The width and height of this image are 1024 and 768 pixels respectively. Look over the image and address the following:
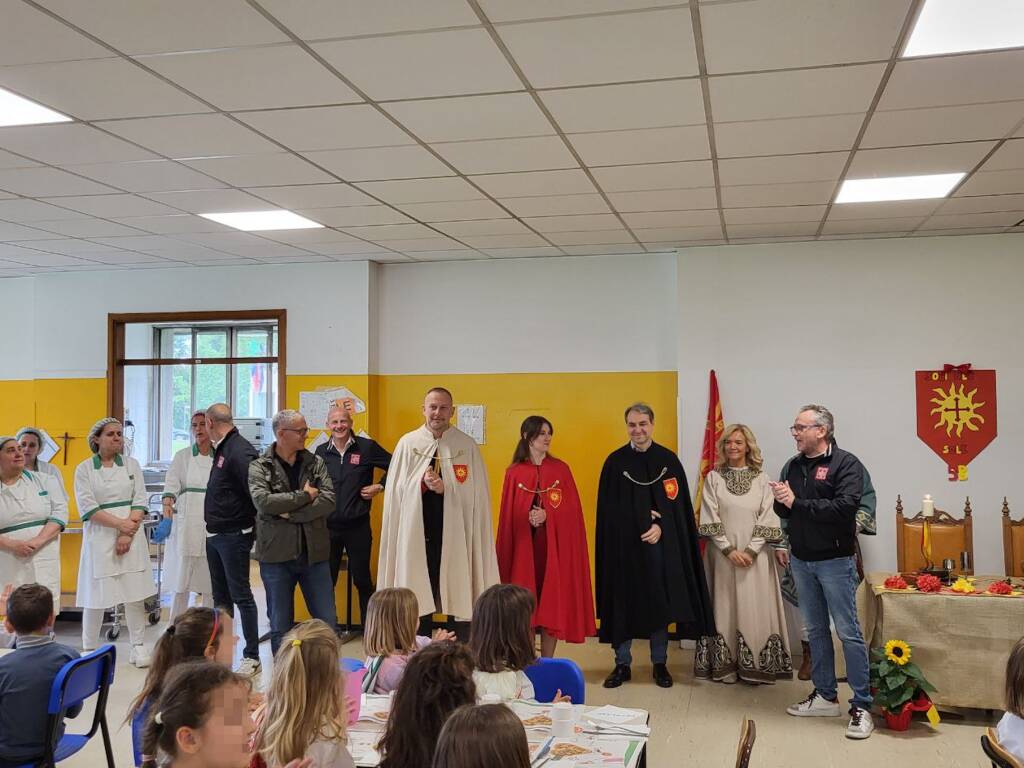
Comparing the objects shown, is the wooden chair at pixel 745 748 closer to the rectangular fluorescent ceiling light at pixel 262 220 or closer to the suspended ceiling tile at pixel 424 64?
the suspended ceiling tile at pixel 424 64

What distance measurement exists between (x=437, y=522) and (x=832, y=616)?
2274mm

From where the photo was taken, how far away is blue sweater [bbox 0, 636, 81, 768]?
3.17 m

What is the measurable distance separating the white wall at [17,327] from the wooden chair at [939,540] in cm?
674

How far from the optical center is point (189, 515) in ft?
20.5

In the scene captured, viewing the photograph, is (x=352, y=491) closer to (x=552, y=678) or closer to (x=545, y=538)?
(x=545, y=538)

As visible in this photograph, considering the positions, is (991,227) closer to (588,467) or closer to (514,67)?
(588,467)

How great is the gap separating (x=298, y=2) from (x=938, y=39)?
184cm

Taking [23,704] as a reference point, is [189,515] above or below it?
above

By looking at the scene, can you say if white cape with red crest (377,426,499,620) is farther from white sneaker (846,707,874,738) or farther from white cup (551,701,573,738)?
white cup (551,701,573,738)

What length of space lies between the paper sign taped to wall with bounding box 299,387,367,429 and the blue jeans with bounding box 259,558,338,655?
1.82 m

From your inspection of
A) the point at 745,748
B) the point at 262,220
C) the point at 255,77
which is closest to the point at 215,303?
the point at 262,220

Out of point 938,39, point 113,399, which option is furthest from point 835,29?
point 113,399

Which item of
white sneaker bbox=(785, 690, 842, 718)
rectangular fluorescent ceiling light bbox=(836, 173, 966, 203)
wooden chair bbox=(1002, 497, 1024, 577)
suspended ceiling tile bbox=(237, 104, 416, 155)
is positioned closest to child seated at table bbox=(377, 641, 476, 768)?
suspended ceiling tile bbox=(237, 104, 416, 155)

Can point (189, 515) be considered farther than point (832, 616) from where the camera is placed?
Yes
